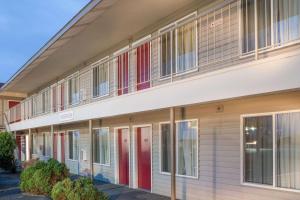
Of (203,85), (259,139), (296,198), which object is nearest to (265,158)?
(259,139)

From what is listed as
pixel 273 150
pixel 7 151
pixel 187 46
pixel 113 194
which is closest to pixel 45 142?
pixel 7 151

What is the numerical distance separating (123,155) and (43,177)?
345 centimetres

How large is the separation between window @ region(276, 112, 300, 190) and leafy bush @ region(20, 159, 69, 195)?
27.5ft

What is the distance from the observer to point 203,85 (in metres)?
8.59

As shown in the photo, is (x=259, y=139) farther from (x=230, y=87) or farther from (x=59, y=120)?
(x=59, y=120)

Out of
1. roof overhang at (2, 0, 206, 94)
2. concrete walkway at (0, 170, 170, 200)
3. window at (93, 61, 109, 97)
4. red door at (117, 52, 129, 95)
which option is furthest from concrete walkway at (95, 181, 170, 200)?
roof overhang at (2, 0, 206, 94)

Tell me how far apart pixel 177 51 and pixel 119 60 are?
5.16m

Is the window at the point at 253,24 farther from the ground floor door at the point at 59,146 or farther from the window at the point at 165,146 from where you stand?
the ground floor door at the point at 59,146

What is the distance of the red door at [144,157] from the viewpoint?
14766 millimetres

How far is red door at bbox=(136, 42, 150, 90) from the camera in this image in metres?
14.9

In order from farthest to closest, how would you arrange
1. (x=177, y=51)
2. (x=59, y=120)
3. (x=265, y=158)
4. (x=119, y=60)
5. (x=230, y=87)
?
(x=59, y=120) → (x=119, y=60) → (x=177, y=51) → (x=265, y=158) → (x=230, y=87)

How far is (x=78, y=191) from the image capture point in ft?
33.8

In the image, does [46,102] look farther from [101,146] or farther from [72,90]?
[101,146]

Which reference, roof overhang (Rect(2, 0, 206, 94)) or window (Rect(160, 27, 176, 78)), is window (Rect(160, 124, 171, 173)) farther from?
roof overhang (Rect(2, 0, 206, 94))
